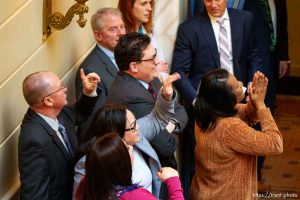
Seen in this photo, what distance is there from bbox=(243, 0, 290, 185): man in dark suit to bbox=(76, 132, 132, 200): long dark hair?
2694 millimetres

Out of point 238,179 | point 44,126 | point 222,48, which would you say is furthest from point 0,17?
point 222,48

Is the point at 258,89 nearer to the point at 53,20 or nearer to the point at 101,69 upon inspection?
the point at 101,69

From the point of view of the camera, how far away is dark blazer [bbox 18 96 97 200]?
281 cm

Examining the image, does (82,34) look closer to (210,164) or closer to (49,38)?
(49,38)

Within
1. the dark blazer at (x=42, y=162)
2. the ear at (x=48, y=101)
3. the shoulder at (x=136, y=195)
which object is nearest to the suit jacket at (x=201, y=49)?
the dark blazer at (x=42, y=162)

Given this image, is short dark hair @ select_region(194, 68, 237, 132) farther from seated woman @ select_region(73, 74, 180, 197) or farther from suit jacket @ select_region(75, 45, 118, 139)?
suit jacket @ select_region(75, 45, 118, 139)

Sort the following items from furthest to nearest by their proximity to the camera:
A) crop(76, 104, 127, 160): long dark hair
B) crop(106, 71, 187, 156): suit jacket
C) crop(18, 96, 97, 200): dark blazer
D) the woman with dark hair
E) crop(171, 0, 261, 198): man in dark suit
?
crop(171, 0, 261, 198): man in dark suit
the woman with dark hair
crop(106, 71, 187, 156): suit jacket
crop(18, 96, 97, 200): dark blazer
crop(76, 104, 127, 160): long dark hair

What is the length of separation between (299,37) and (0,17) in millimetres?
5330

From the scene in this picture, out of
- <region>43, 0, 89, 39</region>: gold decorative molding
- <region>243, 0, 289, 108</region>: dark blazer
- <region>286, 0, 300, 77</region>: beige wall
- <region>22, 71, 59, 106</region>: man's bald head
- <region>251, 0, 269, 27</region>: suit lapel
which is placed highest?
<region>43, 0, 89, 39</region>: gold decorative molding

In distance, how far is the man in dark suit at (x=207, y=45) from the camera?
171 inches

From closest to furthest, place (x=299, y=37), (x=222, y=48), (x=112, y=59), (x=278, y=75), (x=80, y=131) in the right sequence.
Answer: (x=80, y=131) < (x=112, y=59) < (x=222, y=48) < (x=278, y=75) < (x=299, y=37)

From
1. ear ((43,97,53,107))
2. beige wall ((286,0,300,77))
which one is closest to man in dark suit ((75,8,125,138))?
ear ((43,97,53,107))

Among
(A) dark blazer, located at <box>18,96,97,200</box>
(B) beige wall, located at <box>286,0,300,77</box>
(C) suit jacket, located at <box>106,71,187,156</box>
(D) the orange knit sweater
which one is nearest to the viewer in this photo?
(A) dark blazer, located at <box>18,96,97,200</box>

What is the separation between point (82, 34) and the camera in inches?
156
